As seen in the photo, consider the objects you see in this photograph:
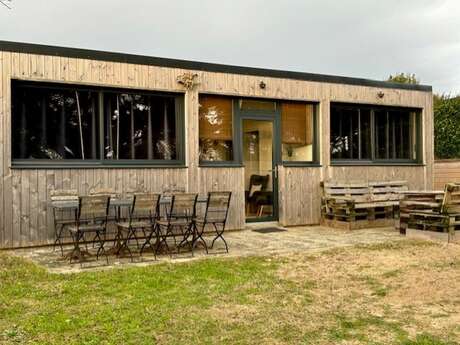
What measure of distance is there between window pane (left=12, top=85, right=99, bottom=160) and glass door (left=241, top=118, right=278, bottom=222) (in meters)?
3.05

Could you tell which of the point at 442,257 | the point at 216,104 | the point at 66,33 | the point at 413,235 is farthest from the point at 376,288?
the point at 66,33

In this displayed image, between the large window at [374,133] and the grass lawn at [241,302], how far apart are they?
14.5 feet

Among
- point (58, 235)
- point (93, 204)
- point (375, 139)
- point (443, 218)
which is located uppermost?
point (375, 139)

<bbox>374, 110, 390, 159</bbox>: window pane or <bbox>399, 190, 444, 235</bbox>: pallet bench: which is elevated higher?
<bbox>374, 110, 390, 159</bbox>: window pane

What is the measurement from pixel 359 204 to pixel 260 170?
203cm

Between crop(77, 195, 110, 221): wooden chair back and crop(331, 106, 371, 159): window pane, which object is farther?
crop(331, 106, 371, 159): window pane

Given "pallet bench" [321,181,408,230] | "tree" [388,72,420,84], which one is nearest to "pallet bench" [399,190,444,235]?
"pallet bench" [321,181,408,230]

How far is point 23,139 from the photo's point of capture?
7020mm

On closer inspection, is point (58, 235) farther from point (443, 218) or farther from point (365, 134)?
point (365, 134)

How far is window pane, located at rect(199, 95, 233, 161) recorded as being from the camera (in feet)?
28.1

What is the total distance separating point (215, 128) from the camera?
28.5 ft

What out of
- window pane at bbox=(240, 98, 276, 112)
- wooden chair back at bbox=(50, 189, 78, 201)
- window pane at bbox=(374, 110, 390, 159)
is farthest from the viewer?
window pane at bbox=(374, 110, 390, 159)

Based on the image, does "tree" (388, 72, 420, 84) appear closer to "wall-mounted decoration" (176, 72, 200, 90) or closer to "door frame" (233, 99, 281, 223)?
"door frame" (233, 99, 281, 223)

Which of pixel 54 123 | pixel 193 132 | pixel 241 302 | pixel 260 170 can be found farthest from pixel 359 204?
pixel 54 123
